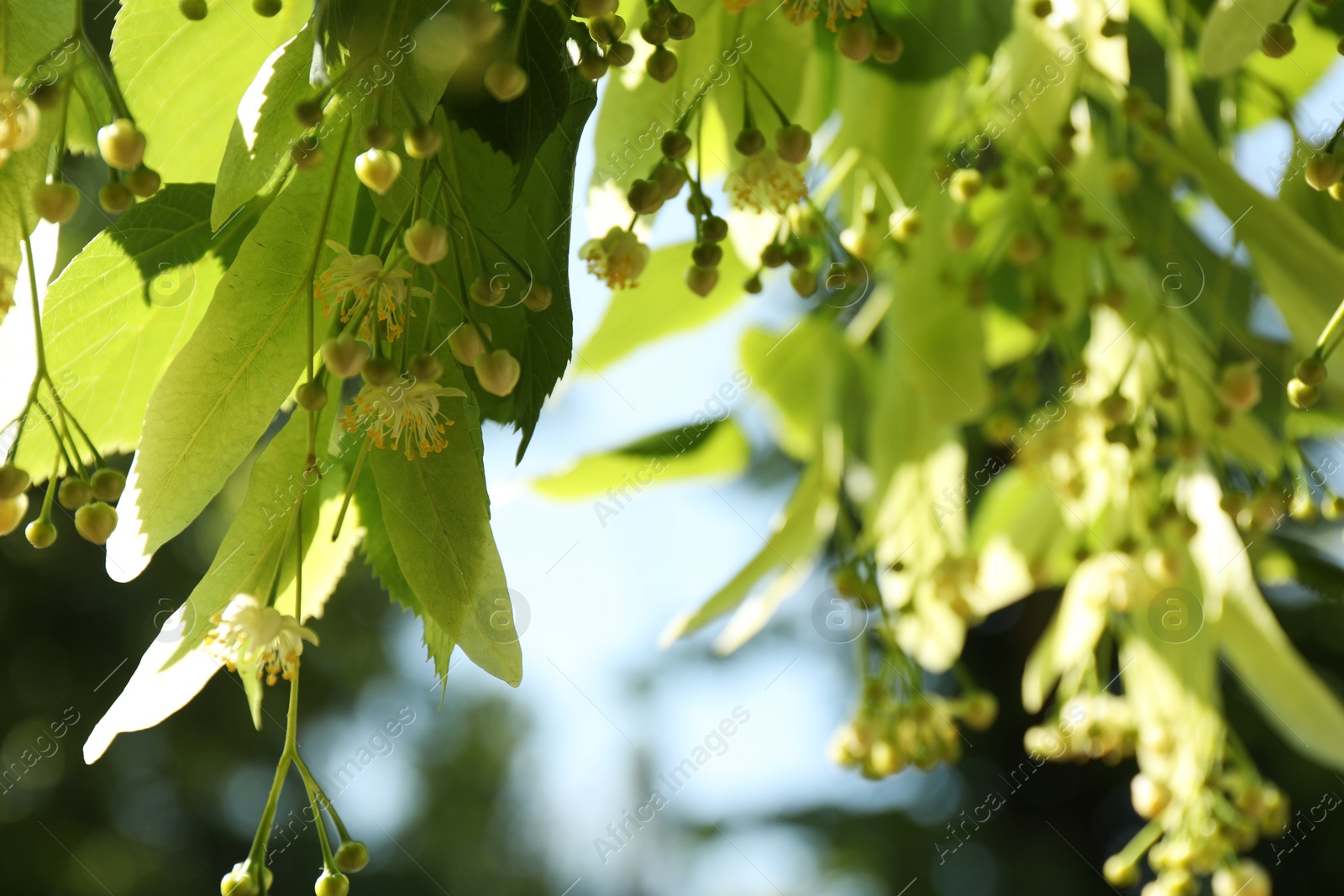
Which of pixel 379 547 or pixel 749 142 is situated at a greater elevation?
pixel 749 142

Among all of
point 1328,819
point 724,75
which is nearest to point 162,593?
point 1328,819

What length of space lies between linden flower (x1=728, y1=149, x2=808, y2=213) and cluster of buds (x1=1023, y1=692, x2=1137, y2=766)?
1.63 ft

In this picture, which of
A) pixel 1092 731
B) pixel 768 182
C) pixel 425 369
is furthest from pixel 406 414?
pixel 1092 731

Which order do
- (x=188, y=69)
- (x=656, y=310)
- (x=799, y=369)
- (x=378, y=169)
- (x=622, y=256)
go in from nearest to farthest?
(x=378, y=169), (x=188, y=69), (x=622, y=256), (x=656, y=310), (x=799, y=369)

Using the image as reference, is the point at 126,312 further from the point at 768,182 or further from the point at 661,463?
the point at 661,463

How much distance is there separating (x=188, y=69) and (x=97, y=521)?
189 millimetres

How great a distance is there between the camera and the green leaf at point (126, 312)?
395mm

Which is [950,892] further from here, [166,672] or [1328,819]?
[166,672]

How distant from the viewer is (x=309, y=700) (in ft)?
15.0

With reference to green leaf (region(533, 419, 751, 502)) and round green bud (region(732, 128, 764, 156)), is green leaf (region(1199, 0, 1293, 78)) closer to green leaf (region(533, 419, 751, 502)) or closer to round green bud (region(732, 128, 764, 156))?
round green bud (region(732, 128, 764, 156))

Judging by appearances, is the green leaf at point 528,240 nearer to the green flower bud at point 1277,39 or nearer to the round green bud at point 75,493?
the round green bud at point 75,493

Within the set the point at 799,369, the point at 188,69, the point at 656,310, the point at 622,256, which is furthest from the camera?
the point at 799,369

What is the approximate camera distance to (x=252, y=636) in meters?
0.36

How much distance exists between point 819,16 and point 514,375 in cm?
32
